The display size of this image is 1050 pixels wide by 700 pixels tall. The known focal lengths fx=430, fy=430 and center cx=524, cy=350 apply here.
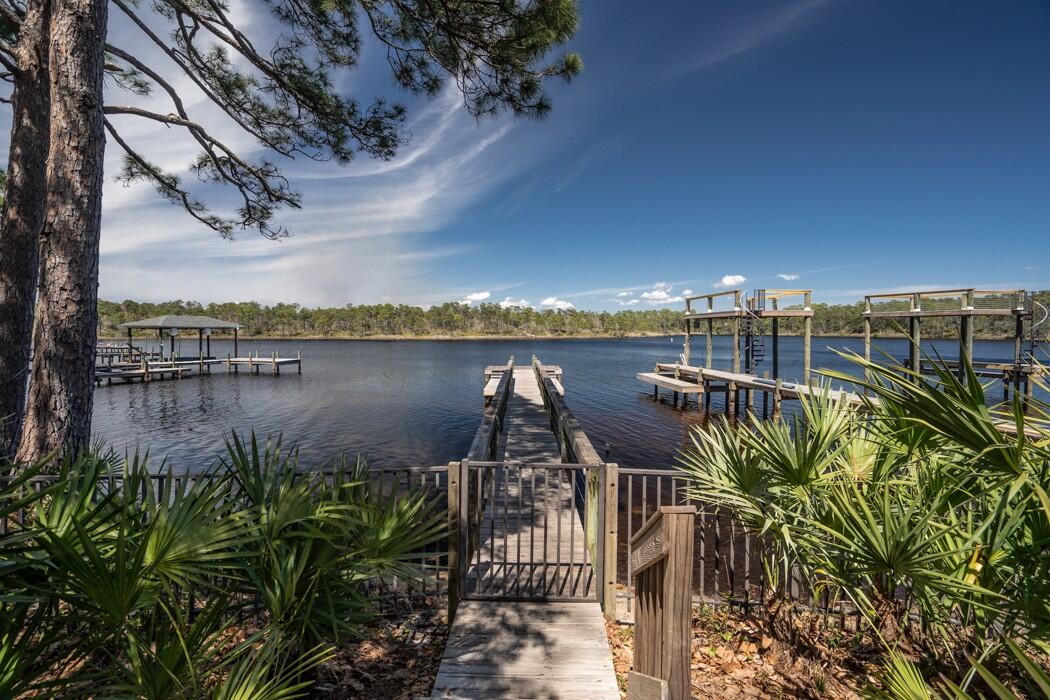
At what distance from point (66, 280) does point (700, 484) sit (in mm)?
6747

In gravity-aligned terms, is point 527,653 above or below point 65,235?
below

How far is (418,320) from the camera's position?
Answer: 126 metres

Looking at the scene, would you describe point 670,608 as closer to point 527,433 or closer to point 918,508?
point 918,508

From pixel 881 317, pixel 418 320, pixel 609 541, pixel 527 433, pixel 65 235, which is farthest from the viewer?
pixel 418 320

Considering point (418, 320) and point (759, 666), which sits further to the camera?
point (418, 320)

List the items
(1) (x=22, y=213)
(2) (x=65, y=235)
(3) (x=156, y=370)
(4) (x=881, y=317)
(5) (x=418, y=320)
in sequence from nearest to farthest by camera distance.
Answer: (2) (x=65, y=235) < (1) (x=22, y=213) < (4) (x=881, y=317) < (3) (x=156, y=370) < (5) (x=418, y=320)

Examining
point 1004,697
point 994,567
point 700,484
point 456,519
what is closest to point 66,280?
point 456,519

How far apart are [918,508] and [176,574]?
4297 mm

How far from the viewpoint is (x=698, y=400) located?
25.8 m

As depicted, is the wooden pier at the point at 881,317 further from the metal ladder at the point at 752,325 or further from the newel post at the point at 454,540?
the newel post at the point at 454,540

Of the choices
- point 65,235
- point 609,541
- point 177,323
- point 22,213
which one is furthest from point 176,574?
point 177,323

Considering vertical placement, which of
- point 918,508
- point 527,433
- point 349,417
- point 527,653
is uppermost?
point 918,508

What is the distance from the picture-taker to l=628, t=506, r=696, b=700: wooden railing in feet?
6.17

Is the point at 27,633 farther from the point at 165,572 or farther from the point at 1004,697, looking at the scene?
the point at 1004,697
